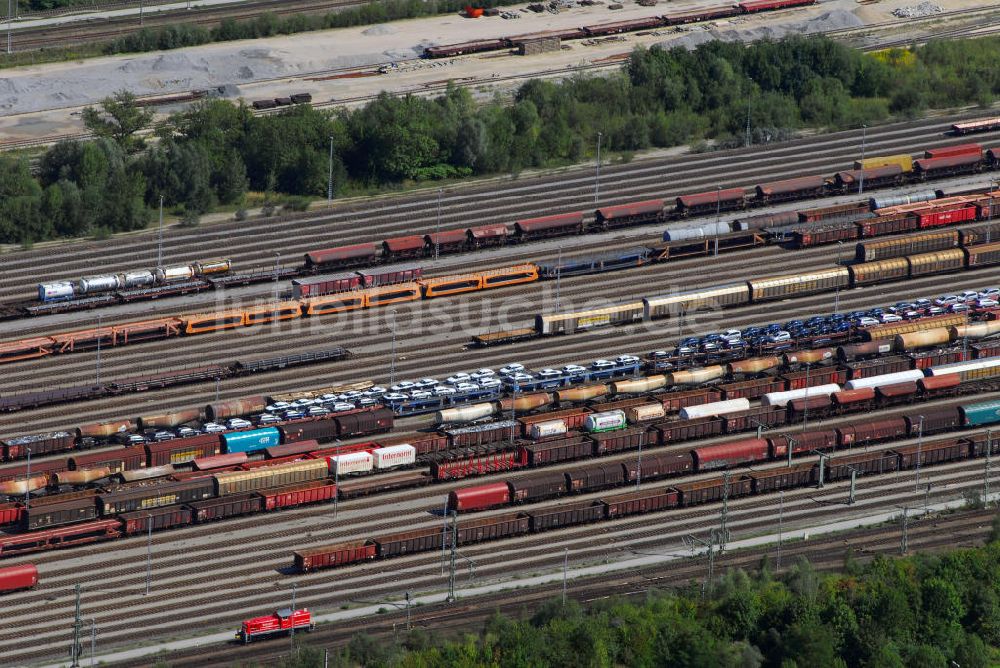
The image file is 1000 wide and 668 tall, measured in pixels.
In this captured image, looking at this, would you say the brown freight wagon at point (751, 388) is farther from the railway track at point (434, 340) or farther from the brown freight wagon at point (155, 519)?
the brown freight wagon at point (155, 519)

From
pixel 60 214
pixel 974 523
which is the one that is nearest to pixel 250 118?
pixel 60 214

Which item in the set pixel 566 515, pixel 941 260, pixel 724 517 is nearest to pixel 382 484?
pixel 566 515

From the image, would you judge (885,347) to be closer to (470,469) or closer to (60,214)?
(470,469)

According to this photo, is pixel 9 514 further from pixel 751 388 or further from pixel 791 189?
pixel 791 189

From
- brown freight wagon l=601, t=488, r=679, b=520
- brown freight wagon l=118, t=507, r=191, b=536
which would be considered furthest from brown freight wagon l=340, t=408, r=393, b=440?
brown freight wagon l=601, t=488, r=679, b=520

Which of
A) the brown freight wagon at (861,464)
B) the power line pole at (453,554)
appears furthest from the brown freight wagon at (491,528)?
the brown freight wagon at (861,464)
